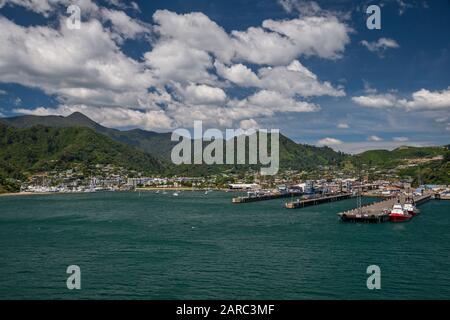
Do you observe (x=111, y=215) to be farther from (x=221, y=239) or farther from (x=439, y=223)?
(x=439, y=223)

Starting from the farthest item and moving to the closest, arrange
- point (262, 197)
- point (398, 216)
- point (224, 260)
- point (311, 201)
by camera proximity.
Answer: point (262, 197) < point (311, 201) < point (398, 216) < point (224, 260)

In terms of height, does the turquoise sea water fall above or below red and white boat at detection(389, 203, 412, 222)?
below

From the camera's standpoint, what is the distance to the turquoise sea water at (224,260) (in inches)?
1004

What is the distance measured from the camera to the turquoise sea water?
83.7ft

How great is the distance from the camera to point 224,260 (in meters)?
33.7

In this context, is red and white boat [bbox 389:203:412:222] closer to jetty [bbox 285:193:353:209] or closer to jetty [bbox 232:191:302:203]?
jetty [bbox 285:193:353:209]

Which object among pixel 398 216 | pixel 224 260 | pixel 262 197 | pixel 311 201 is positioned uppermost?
pixel 398 216


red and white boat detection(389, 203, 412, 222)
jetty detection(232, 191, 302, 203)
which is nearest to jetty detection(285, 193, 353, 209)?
jetty detection(232, 191, 302, 203)

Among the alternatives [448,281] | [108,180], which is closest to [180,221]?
[448,281]

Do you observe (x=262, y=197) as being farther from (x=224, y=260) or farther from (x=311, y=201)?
(x=224, y=260)

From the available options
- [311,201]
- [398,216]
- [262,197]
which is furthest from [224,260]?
[262,197]

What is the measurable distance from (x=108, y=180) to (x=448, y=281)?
183839 millimetres

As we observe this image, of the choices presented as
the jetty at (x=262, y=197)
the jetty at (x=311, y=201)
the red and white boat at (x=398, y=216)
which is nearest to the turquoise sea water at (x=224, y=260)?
the red and white boat at (x=398, y=216)

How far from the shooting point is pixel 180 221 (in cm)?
6141
